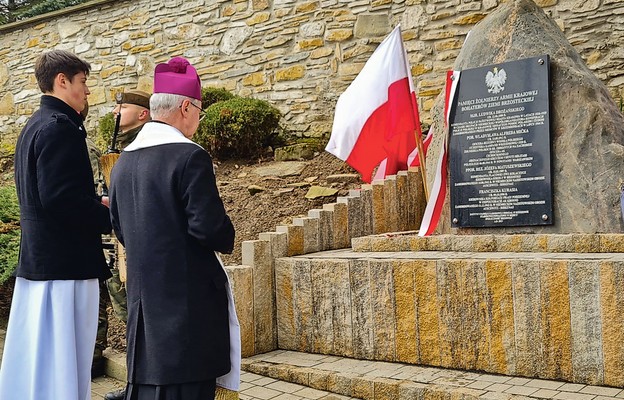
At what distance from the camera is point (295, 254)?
5348mm

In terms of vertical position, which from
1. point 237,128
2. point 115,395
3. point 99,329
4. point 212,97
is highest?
point 212,97

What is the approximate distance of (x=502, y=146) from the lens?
202 inches

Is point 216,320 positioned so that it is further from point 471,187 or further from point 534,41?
point 534,41

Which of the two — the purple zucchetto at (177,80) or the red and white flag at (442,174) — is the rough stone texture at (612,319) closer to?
the red and white flag at (442,174)

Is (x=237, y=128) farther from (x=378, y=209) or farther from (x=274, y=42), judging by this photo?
(x=378, y=209)

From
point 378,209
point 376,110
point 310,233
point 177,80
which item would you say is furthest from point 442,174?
point 177,80

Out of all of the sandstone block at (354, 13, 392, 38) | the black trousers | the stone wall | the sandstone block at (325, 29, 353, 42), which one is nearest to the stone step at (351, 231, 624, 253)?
the black trousers

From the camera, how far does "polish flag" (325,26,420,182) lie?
603 cm

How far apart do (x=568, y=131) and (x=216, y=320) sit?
328cm

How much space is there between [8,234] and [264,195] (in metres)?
2.57

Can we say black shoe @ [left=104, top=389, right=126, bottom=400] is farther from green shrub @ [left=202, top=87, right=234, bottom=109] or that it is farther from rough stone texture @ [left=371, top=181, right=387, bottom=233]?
green shrub @ [left=202, top=87, right=234, bottom=109]

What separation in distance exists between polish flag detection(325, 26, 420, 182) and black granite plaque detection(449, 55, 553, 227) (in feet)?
2.37

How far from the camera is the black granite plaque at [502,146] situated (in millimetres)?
5004

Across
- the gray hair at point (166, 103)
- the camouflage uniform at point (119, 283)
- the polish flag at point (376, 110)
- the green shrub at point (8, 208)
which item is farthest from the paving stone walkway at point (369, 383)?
the green shrub at point (8, 208)
